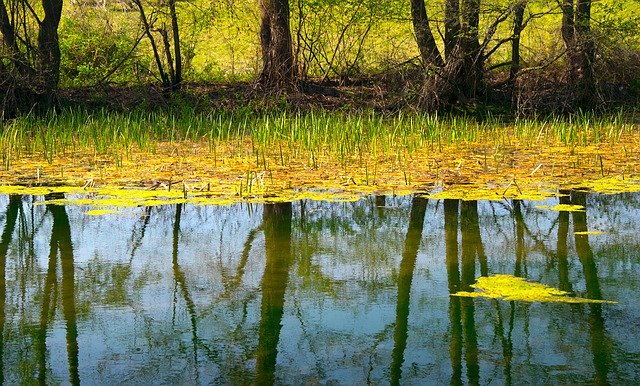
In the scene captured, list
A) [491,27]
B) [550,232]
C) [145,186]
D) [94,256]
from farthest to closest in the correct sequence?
[491,27], [145,186], [550,232], [94,256]

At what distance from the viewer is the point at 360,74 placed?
14.6m

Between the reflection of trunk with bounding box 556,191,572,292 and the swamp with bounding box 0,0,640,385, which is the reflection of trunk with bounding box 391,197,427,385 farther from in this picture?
the reflection of trunk with bounding box 556,191,572,292

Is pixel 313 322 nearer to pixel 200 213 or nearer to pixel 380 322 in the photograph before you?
pixel 380 322

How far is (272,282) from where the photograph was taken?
170 inches

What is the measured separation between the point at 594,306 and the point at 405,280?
0.85 meters

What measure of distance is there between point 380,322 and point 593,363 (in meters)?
0.82

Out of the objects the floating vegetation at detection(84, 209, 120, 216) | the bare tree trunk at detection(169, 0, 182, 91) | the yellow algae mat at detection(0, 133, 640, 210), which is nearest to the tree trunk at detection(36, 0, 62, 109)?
the bare tree trunk at detection(169, 0, 182, 91)

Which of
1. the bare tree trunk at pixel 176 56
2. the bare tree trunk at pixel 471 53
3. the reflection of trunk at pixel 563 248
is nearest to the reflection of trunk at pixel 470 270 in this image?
the reflection of trunk at pixel 563 248

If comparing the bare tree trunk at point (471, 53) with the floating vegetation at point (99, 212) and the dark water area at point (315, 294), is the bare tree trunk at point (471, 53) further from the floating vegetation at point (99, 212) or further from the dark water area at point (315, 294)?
the floating vegetation at point (99, 212)

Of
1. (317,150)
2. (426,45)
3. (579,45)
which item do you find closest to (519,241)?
(317,150)

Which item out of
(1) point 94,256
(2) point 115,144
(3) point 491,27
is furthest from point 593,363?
(3) point 491,27

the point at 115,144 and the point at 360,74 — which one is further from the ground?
the point at 360,74

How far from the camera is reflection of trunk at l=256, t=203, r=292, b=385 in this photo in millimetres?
3268

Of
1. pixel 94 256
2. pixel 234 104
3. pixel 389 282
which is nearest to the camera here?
pixel 389 282
